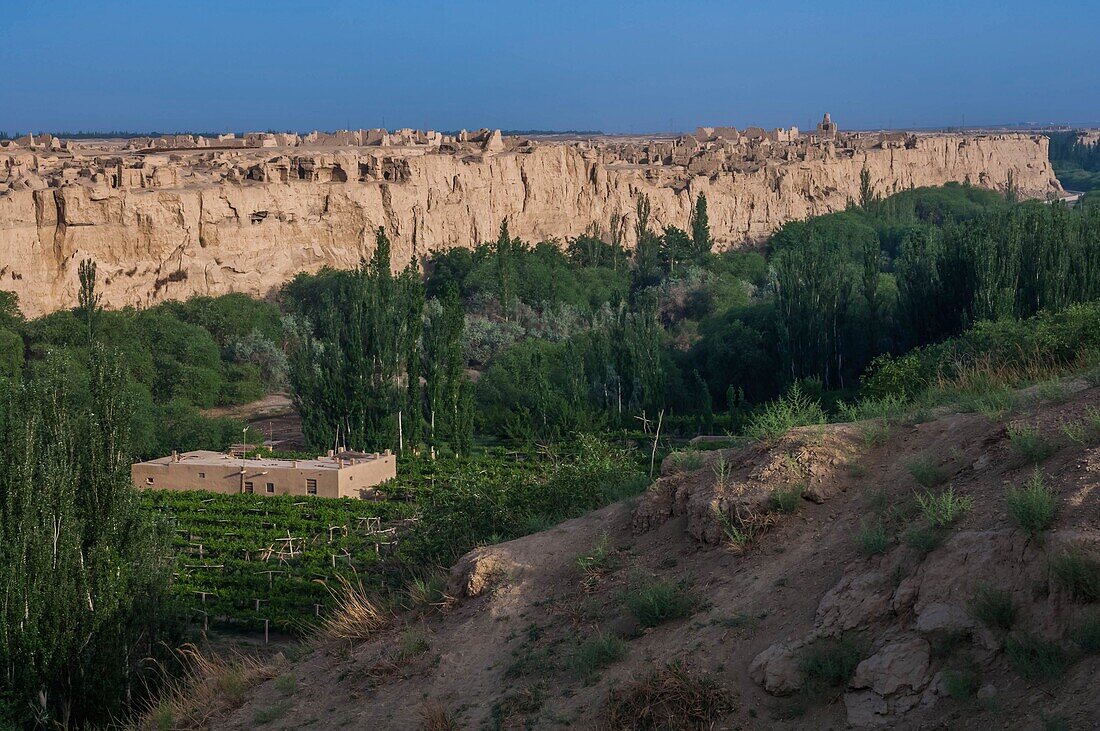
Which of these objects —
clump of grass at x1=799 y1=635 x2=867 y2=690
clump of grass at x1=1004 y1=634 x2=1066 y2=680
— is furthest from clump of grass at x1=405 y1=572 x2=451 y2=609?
clump of grass at x1=1004 y1=634 x2=1066 y2=680

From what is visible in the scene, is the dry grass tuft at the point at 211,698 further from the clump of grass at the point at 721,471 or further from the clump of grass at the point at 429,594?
the clump of grass at the point at 721,471

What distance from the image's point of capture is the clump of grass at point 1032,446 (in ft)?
16.1

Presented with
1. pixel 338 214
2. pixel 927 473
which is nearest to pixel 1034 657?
pixel 927 473

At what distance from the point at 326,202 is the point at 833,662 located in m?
29.1

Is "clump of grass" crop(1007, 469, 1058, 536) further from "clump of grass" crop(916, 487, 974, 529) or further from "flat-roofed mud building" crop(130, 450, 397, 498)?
"flat-roofed mud building" crop(130, 450, 397, 498)

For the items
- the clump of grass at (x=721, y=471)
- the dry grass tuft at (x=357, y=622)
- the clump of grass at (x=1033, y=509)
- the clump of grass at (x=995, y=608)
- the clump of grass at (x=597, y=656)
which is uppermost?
the clump of grass at (x=1033, y=509)

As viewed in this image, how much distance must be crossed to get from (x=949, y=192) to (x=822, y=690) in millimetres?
55883

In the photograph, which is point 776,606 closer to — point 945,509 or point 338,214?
point 945,509

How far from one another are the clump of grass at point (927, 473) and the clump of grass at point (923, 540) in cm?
58

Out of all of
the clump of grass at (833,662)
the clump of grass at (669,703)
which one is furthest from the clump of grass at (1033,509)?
the clump of grass at (669,703)

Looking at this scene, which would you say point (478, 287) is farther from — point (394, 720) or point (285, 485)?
point (394, 720)

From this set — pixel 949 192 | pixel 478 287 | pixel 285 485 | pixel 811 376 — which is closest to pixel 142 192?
pixel 478 287

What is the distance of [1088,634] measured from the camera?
12.2 ft

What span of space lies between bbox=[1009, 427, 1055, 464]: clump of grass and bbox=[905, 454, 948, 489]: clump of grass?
1.05 feet
